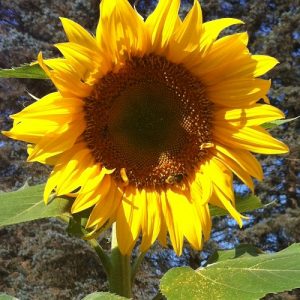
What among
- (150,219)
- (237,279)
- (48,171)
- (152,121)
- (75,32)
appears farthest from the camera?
(48,171)

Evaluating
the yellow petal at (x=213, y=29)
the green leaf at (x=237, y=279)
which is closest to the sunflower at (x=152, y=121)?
the yellow petal at (x=213, y=29)

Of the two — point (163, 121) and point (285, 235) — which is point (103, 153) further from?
point (285, 235)

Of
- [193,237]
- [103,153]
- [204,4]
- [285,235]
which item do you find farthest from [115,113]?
[204,4]

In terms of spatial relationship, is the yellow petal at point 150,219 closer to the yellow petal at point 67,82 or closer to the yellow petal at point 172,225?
the yellow petal at point 172,225

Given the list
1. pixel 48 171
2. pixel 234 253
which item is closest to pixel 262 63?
pixel 234 253

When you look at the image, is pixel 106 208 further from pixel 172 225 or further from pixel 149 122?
pixel 149 122

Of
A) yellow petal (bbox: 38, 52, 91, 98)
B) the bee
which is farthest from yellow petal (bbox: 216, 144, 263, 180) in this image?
yellow petal (bbox: 38, 52, 91, 98)
